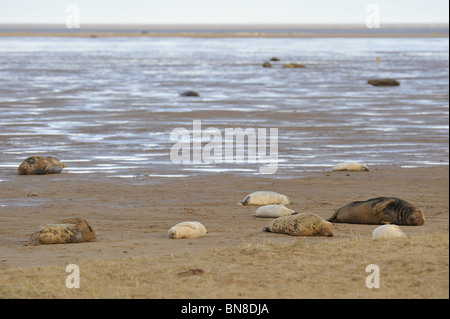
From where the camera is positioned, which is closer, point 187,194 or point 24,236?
point 24,236

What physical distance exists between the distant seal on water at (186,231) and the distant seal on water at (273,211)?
1707 mm

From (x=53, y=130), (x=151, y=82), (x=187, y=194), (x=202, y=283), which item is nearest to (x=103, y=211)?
(x=187, y=194)

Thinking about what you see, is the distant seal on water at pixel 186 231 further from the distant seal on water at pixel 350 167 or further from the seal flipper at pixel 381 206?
the distant seal on water at pixel 350 167

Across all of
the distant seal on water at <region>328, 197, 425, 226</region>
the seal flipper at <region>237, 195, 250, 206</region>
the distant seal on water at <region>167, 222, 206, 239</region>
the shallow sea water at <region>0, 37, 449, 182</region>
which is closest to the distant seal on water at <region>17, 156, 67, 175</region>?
the shallow sea water at <region>0, 37, 449, 182</region>

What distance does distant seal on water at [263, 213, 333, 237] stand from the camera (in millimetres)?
11086

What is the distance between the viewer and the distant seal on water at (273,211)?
12573 mm

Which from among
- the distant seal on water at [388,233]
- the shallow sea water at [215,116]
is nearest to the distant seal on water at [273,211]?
the distant seal on water at [388,233]

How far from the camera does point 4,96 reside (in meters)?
37.5

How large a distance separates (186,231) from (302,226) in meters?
1.50

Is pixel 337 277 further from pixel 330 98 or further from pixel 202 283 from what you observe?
pixel 330 98

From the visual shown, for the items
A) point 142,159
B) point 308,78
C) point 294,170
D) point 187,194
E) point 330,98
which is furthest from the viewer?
point 308,78

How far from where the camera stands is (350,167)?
17453 mm

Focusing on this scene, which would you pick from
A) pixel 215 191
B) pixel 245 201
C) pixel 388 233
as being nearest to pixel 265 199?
pixel 245 201

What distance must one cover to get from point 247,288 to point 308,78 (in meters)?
43.7
